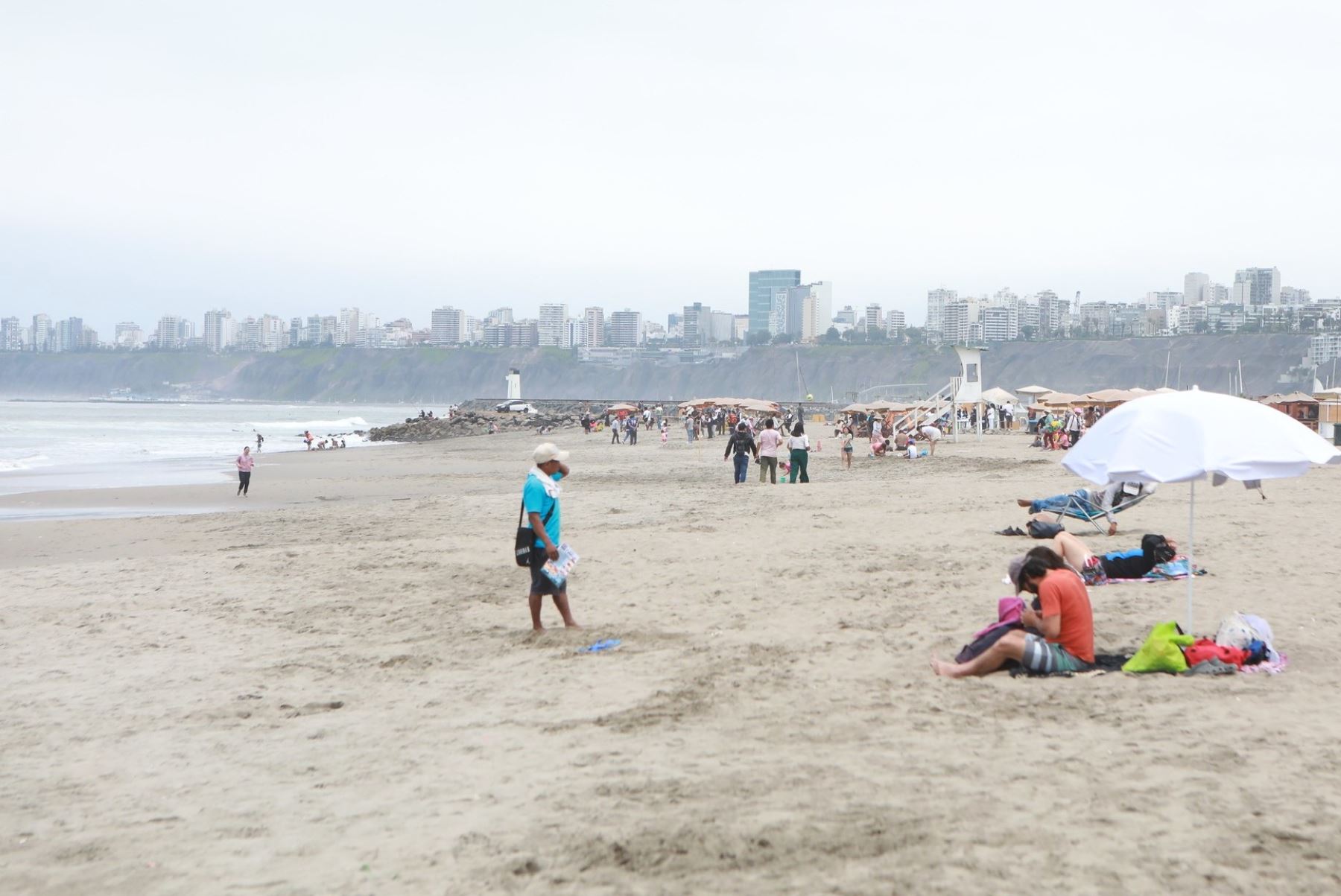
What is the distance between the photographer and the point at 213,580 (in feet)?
35.6

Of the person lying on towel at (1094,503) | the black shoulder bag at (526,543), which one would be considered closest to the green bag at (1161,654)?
the black shoulder bag at (526,543)

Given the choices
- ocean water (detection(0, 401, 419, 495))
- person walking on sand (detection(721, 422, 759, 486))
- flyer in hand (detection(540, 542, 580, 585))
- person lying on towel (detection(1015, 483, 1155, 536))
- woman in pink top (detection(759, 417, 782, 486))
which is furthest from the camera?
ocean water (detection(0, 401, 419, 495))

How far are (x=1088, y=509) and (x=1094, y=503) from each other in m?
0.10

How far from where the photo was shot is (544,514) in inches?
301

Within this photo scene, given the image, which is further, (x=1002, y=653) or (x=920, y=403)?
(x=920, y=403)

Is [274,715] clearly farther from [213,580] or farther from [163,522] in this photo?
[163,522]

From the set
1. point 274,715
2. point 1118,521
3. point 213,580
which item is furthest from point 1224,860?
point 1118,521

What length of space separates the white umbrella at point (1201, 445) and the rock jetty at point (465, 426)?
54769 millimetres

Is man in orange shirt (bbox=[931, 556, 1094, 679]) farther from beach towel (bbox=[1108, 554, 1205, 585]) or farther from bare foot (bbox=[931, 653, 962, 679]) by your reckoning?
beach towel (bbox=[1108, 554, 1205, 585])

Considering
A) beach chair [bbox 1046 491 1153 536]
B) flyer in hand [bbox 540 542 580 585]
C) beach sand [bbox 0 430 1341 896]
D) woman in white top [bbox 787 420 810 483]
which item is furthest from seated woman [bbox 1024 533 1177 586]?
woman in white top [bbox 787 420 810 483]

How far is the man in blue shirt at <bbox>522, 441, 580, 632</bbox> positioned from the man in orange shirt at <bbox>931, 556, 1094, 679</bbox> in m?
2.60

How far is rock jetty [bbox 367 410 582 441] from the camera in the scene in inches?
2518

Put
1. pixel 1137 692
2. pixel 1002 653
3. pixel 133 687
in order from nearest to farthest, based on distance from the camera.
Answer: pixel 1137 692 < pixel 1002 653 < pixel 133 687

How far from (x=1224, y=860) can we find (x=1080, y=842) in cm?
43
